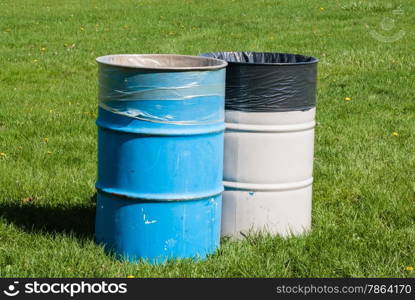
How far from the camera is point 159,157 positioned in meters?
4.09

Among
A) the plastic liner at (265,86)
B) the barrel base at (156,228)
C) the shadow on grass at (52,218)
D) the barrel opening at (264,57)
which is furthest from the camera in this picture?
the barrel opening at (264,57)

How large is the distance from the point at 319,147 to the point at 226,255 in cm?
286

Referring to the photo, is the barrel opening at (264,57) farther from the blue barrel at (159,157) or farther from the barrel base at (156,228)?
the barrel base at (156,228)

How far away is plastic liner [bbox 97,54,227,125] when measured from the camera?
13.2ft

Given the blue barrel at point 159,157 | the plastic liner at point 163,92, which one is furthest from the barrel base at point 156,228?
the plastic liner at point 163,92

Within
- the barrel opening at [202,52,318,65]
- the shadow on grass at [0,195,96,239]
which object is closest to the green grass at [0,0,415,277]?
the shadow on grass at [0,195,96,239]

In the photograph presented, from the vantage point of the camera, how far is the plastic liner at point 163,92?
4.03 meters

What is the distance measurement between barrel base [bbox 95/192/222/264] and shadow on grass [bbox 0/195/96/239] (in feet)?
1.37

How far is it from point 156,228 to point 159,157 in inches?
15.1

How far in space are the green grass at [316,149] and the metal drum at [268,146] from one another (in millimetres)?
160

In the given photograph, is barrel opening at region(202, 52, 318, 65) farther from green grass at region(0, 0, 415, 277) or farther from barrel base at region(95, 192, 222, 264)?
barrel base at region(95, 192, 222, 264)

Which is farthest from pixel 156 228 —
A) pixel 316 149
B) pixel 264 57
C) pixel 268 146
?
pixel 316 149

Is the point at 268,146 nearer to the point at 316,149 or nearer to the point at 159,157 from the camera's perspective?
the point at 159,157

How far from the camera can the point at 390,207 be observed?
5.29 meters
